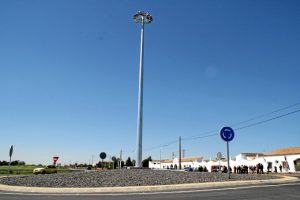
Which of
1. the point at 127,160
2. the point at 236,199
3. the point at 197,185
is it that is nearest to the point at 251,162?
the point at 197,185

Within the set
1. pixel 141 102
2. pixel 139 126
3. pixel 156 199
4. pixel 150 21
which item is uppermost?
pixel 150 21

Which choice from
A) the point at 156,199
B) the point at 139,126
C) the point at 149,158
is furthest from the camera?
the point at 149,158

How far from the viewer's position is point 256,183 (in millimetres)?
14281

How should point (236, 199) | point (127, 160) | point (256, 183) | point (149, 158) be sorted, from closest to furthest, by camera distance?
A: point (236, 199)
point (256, 183)
point (127, 160)
point (149, 158)

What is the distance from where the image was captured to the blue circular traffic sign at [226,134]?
1702 cm

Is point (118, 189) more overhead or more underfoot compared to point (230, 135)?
more underfoot

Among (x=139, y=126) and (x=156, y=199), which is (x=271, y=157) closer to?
(x=139, y=126)

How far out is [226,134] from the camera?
17.1 m

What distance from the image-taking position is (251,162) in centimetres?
6119

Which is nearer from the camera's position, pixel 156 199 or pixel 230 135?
pixel 156 199

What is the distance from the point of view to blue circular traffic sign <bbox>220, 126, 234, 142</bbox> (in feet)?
55.8

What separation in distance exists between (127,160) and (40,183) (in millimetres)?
118968

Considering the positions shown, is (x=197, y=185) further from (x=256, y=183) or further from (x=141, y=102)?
(x=141, y=102)

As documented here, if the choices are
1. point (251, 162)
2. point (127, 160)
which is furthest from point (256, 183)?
point (127, 160)
